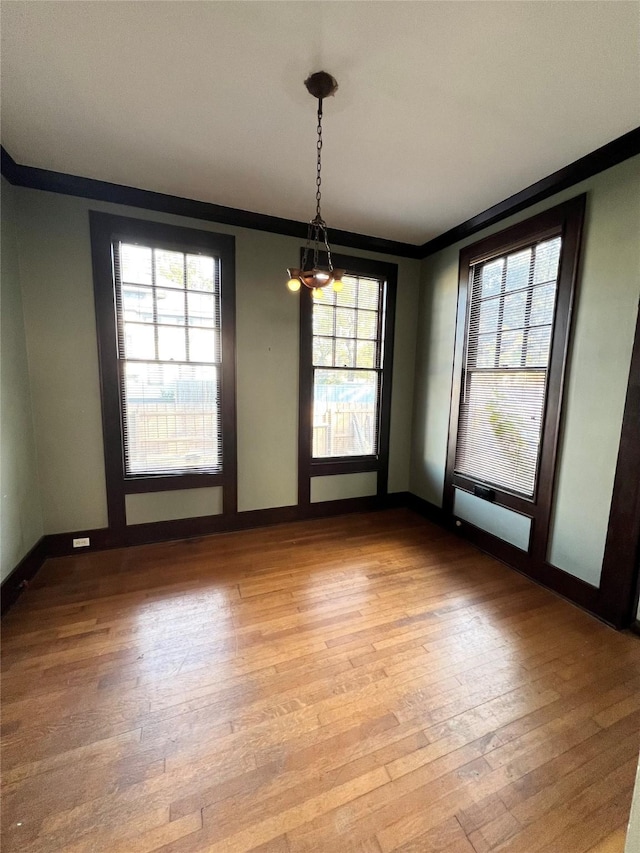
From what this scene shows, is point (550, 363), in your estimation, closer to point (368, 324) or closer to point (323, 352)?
→ point (368, 324)

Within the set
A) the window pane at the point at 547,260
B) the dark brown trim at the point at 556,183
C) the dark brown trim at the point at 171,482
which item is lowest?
the dark brown trim at the point at 171,482

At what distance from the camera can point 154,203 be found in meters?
2.74

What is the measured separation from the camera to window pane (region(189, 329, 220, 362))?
303cm

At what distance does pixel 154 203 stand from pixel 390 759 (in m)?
3.85

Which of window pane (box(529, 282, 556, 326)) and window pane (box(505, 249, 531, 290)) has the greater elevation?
window pane (box(505, 249, 531, 290))

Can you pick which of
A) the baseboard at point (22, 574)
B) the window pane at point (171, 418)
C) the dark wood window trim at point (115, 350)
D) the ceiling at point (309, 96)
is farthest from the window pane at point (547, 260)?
the baseboard at point (22, 574)

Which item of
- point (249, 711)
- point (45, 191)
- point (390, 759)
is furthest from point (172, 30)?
point (390, 759)

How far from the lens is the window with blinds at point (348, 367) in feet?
11.5

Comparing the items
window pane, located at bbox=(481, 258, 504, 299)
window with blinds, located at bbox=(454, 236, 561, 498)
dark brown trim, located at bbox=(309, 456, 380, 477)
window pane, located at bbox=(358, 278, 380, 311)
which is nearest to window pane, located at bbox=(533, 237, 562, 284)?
window with blinds, located at bbox=(454, 236, 561, 498)

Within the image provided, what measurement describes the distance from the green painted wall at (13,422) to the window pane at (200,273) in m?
1.22

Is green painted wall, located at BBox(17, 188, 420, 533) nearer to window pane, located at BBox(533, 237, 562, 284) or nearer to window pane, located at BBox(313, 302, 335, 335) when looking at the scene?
window pane, located at BBox(313, 302, 335, 335)

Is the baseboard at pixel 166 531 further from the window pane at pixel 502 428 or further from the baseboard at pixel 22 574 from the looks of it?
the window pane at pixel 502 428

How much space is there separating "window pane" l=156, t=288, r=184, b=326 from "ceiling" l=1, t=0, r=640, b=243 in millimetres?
802

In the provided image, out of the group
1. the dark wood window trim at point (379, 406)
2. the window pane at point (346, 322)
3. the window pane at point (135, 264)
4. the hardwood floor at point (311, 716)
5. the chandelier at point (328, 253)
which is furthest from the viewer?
the window pane at point (346, 322)
